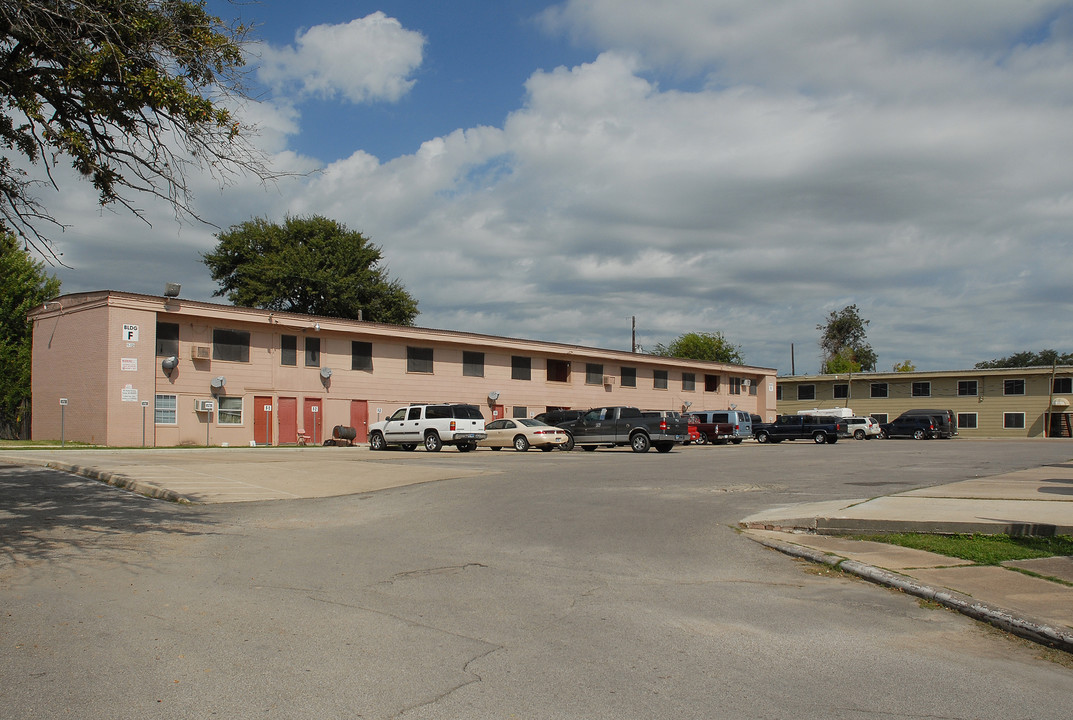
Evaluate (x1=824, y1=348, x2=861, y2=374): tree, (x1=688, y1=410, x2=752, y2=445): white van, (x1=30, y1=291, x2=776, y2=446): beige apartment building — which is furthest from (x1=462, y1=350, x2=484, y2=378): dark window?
(x1=824, y1=348, x2=861, y2=374): tree

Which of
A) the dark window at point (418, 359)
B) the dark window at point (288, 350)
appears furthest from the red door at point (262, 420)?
the dark window at point (418, 359)

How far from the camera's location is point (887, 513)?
11.9 meters

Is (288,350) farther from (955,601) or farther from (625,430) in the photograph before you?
(955,601)

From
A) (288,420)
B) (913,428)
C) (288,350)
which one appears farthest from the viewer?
(913,428)

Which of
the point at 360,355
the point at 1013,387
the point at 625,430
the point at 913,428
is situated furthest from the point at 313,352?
the point at 1013,387

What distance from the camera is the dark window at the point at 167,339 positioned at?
32.9m

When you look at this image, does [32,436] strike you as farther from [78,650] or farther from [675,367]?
[675,367]

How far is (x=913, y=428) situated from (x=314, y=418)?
4169 centimetres

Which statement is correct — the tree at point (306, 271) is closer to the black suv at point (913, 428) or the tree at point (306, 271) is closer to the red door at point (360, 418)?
the red door at point (360, 418)

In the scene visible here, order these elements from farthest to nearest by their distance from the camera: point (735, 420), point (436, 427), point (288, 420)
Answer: point (735, 420), point (288, 420), point (436, 427)

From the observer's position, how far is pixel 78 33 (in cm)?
965

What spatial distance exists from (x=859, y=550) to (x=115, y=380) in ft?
96.3

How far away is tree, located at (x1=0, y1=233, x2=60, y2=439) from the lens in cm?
3953

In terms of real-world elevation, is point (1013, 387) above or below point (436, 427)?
above
